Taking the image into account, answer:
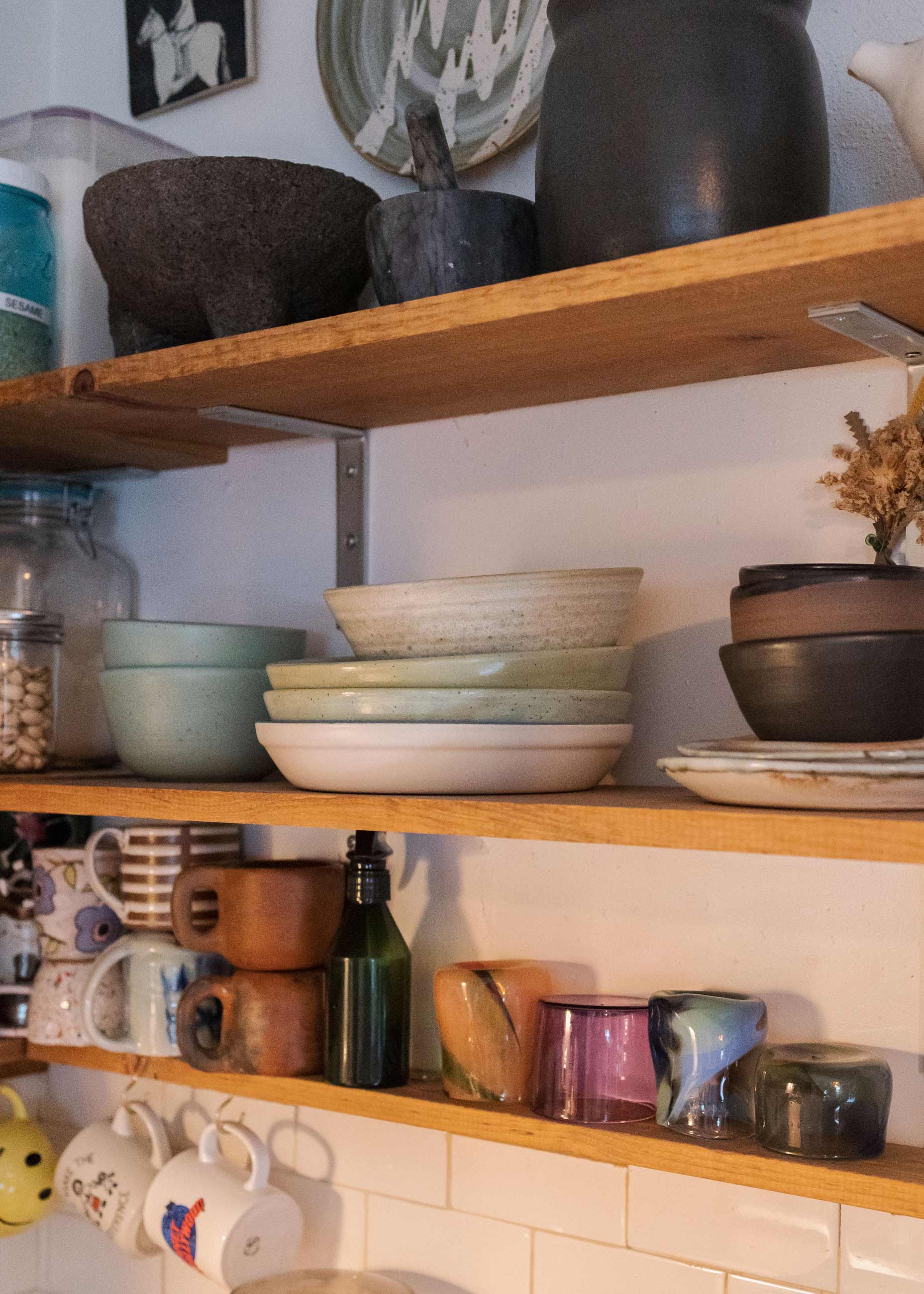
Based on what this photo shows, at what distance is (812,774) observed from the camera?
768mm

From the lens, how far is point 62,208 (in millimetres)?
1311

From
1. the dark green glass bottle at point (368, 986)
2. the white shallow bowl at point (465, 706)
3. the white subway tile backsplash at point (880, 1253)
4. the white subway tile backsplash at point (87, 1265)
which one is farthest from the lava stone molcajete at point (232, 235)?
the white subway tile backsplash at point (87, 1265)

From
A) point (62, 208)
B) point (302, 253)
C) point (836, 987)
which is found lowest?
point (836, 987)

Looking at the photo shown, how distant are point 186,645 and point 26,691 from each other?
23 centimetres

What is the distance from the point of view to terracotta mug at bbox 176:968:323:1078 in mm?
1113

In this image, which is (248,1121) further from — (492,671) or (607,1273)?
(492,671)

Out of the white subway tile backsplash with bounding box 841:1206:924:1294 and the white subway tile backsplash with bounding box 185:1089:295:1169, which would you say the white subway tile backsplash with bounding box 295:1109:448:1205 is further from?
the white subway tile backsplash with bounding box 841:1206:924:1294

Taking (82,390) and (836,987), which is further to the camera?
(82,390)

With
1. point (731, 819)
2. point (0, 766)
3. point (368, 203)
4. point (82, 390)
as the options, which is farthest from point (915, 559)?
point (0, 766)

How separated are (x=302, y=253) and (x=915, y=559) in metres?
0.58

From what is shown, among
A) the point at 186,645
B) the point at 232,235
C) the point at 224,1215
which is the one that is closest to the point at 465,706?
the point at 186,645

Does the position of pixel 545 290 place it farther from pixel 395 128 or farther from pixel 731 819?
pixel 395 128

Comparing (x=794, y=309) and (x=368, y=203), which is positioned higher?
(x=368, y=203)

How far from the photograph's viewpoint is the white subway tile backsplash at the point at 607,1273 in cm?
106
